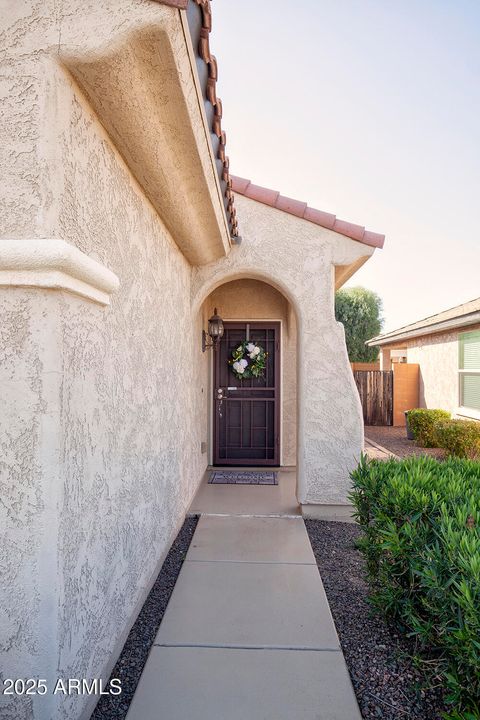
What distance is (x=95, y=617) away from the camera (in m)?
2.89

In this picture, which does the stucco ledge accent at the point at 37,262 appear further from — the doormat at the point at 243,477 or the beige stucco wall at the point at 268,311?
the beige stucco wall at the point at 268,311

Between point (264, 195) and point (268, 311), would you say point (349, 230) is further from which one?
point (268, 311)

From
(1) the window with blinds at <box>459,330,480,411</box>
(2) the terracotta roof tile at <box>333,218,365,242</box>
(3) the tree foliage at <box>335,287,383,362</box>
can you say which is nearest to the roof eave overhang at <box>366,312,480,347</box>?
(1) the window with blinds at <box>459,330,480,411</box>

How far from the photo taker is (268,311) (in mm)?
10297

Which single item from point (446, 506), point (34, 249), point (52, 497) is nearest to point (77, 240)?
point (34, 249)

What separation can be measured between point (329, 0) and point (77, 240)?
803 cm

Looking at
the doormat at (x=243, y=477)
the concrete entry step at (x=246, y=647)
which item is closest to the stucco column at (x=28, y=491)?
the concrete entry step at (x=246, y=647)

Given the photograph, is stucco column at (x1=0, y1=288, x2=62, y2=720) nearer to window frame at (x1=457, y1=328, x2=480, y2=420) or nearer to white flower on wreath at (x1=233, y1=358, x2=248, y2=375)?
white flower on wreath at (x1=233, y1=358, x2=248, y2=375)

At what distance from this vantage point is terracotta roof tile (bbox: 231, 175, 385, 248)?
678 centimetres

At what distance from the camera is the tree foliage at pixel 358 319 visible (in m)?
31.8

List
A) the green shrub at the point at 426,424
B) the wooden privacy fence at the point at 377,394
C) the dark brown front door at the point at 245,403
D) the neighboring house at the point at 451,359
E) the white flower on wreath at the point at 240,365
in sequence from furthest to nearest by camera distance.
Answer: the wooden privacy fence at the point at 377,394
the green shrub at the point at 426,424
the neighboring house at the point at 451,359
the dark brown front door at the point at 245,403
the white flower on wreath at the point at 240,365

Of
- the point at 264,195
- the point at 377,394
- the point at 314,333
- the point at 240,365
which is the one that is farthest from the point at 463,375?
the point at 264,195

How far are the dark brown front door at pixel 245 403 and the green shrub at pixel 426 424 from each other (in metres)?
5.67

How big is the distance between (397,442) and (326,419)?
8.81 metres
